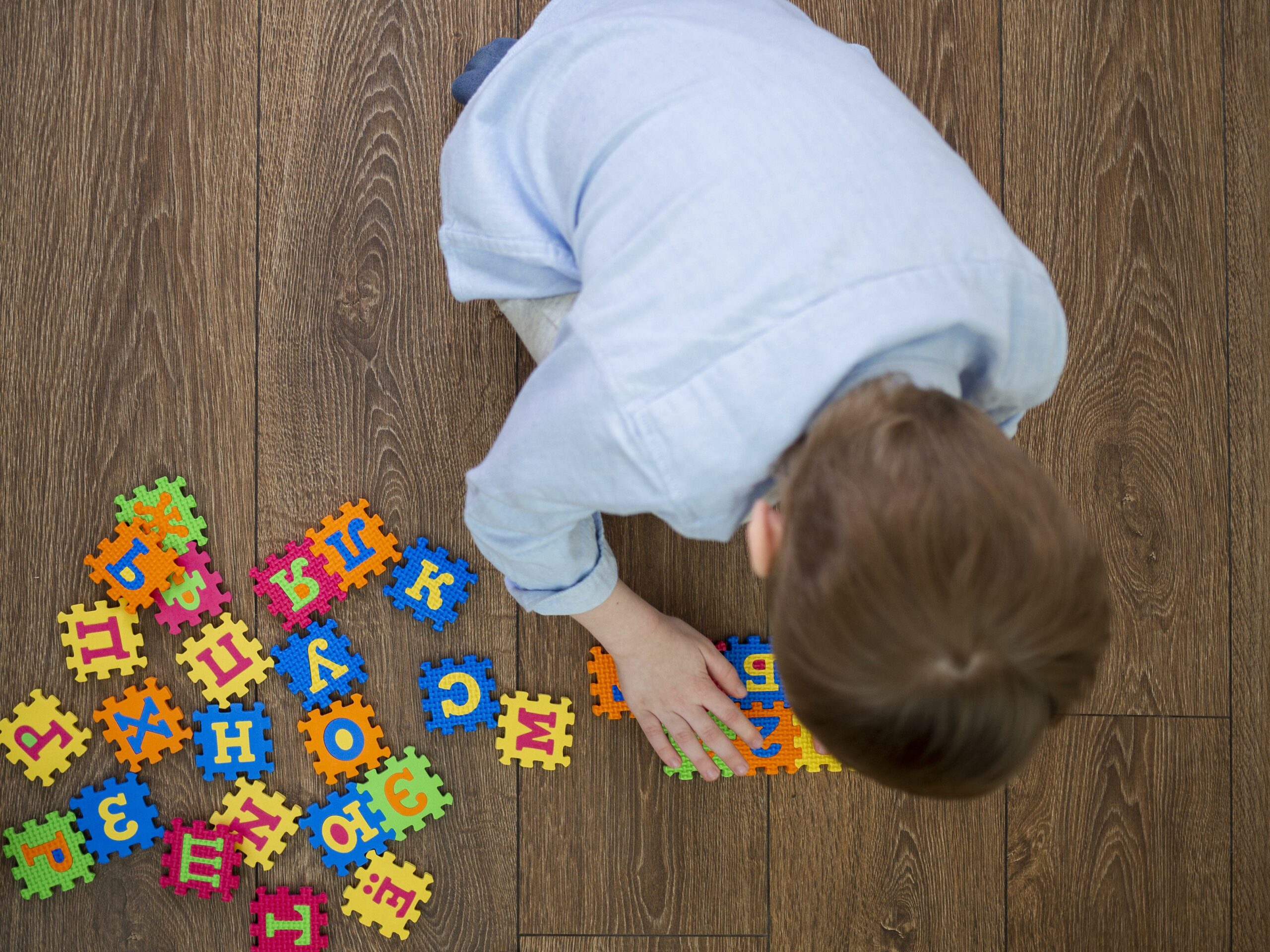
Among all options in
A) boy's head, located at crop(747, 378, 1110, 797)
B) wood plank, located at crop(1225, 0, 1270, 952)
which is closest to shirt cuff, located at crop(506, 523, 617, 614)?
boy's head, located at crop(747, 378, 1110, 797)

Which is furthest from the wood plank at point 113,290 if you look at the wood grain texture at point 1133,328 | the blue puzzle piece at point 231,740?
the wood grain texture at point 1133,328

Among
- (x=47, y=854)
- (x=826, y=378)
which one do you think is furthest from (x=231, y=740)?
(x=826, y=378)

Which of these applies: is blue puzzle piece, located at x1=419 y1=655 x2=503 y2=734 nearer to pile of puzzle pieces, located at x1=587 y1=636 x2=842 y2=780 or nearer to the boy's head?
pile of puzzle pieces, located at x1=587 y1=636 x2=842 y2=780

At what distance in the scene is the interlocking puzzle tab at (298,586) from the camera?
3.10ft

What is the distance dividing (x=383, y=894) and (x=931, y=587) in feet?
2.48

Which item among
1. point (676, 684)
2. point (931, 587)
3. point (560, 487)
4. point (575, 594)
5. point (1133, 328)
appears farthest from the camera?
point (1133, 328)

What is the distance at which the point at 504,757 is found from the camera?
0.95 metres

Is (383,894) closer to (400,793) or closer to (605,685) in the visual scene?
(400,793)

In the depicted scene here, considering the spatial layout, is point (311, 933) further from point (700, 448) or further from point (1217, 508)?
point (1217, 508)

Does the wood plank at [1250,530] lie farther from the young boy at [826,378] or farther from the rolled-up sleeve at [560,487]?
the rolled-up sleeve at [560,487]

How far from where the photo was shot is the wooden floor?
95cm

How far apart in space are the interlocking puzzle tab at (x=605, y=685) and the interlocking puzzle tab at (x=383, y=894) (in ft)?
0.87

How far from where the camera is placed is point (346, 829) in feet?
3.08

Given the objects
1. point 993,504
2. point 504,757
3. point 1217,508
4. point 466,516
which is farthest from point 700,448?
point 1217,508
